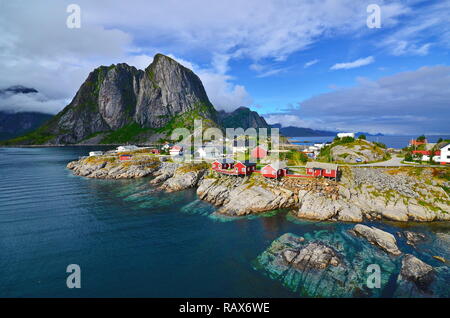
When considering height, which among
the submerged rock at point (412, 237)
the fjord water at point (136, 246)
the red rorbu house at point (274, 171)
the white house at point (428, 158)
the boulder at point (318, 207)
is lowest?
the fjord water at point (136, 246)

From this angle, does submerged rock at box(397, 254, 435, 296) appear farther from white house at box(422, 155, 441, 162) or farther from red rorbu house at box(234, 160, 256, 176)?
white house at box(422, 155, 441, 162)

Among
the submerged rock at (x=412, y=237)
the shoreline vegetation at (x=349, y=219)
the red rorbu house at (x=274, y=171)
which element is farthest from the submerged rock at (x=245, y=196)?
the submerged rock at (x=412, y=237)

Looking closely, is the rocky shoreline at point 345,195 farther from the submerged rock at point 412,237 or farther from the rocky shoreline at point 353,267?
the rocky shoreline at point 353,267

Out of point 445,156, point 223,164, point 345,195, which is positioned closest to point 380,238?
point 345,195

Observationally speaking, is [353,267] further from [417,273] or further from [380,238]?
[380,238]
